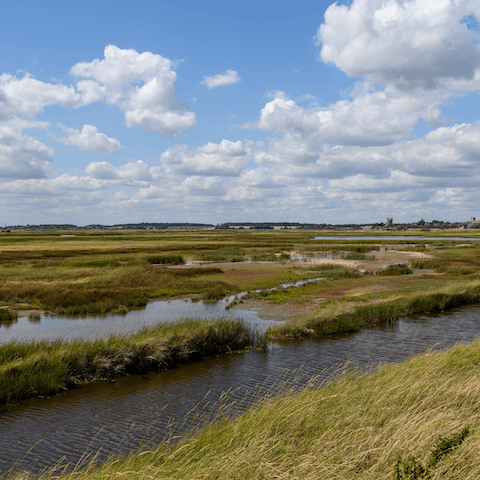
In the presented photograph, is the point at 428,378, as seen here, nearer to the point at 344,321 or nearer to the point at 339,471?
the point at 339,471

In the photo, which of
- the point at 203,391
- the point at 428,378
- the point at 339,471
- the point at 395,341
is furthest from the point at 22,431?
the point at 395,341

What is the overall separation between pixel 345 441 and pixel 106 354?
456 inches

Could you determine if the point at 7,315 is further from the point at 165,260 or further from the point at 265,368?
the point at 165,260

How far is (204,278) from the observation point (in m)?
45.8

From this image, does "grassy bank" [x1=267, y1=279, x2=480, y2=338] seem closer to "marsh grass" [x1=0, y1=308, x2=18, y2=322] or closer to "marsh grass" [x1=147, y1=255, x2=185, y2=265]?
"marsh grass" [x1=0, y1=308, x2=18, y2=322]

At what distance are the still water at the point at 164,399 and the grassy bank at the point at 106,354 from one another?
1.82ft

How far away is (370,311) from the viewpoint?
1005 inches

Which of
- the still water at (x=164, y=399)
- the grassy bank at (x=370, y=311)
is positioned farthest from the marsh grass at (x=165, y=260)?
the still water at (x=164, y=399)

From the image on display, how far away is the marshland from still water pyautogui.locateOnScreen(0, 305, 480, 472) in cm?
12

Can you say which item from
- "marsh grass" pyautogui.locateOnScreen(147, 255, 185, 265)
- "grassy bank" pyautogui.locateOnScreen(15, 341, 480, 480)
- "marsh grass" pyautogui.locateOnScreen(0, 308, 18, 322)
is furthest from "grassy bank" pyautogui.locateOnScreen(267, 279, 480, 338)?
"marsh grass" pyautogui.locateOnScreen(147, 255, 185, 265)

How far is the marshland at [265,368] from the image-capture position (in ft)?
20.9

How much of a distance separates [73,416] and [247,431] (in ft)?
23.2

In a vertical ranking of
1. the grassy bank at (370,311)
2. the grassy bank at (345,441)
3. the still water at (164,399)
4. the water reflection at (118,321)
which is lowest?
the water reflection at (118,321)

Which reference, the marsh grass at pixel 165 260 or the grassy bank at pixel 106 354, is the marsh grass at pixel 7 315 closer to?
the grassy bank at pixel 106 354
